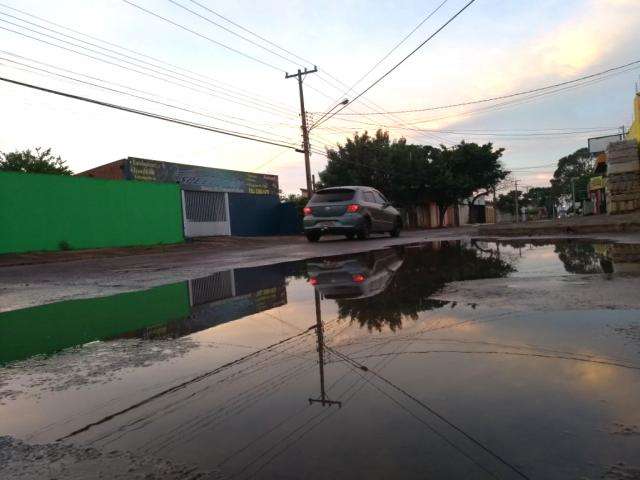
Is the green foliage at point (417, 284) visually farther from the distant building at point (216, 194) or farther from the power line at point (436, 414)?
the distant building at point (216, 194)

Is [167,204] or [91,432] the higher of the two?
[167,204]

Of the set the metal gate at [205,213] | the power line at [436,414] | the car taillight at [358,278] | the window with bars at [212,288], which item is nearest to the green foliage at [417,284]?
the car taillight at [358,278]

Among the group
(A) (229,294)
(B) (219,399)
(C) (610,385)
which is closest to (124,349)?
(B) (219,399)

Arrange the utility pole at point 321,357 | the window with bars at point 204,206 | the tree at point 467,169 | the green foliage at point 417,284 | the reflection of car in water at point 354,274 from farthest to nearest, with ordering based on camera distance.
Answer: the tree at point 467,169 < the window with bars at point 204,206 < the reflection of car in water at point 354,274 < the green foliage at point 417,284 < the utility pole at point 321,357

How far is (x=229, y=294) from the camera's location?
5965 mm

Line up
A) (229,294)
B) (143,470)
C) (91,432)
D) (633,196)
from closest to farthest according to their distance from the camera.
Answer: (143,470) < (91,432) < (229,294) < (633,196)

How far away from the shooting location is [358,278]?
259 inches

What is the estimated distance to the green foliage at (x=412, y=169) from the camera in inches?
1515

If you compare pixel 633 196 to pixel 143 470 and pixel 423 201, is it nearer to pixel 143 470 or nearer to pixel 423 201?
pixel 143 470

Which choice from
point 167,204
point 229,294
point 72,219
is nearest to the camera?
point 229,294

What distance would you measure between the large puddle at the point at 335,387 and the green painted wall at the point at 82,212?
14.6m

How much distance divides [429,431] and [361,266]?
19.4 feet

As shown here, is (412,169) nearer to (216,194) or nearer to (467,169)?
(467,169)

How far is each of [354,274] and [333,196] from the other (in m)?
8.38
